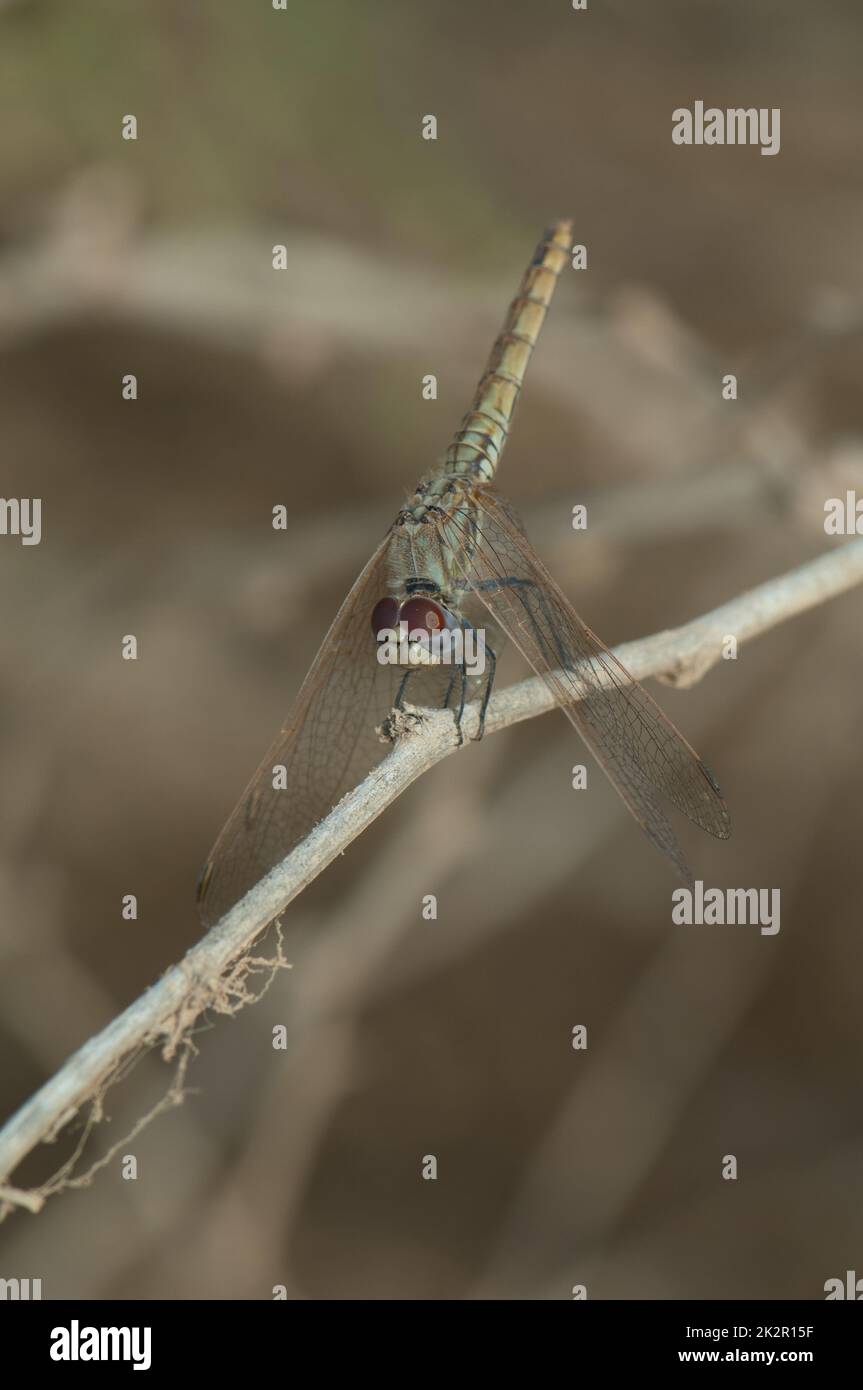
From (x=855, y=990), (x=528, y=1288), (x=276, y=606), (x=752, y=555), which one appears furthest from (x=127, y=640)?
(x=855, y=990)

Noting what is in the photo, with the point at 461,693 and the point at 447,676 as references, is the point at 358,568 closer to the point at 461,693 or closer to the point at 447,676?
the point at 447,676

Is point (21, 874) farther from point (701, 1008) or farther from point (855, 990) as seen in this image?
point (855, 990)

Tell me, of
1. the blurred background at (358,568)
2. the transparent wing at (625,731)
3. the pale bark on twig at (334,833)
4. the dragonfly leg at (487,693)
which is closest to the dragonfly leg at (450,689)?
the dragonfly leg at (487,693)

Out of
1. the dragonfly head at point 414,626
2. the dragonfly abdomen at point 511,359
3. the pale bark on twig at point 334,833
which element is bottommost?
the pale bark on twig at point 334,833

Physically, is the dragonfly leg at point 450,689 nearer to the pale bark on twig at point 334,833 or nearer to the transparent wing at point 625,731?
the transparent wing at point 625,731

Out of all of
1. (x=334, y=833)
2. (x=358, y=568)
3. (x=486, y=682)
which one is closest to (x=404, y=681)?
(x=486, y=682)

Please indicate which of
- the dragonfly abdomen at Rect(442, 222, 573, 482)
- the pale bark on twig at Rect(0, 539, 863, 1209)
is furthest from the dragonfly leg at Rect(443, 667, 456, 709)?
the dragonfly abdomen at Rect(442, 222, 573, 482)
